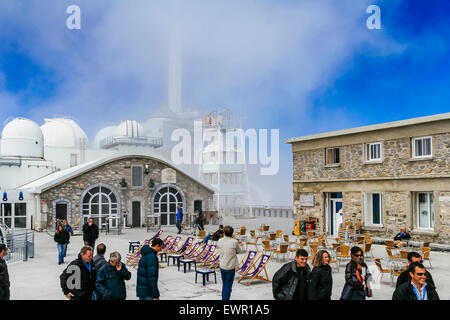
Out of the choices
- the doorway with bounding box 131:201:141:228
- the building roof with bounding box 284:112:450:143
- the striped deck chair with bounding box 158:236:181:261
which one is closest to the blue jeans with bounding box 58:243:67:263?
the striped deck chair with bounding box 158:236:181:261

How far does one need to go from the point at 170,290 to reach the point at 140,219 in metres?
18.7

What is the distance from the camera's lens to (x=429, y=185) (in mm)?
16734

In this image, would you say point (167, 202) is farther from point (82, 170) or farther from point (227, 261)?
point (227, 261)

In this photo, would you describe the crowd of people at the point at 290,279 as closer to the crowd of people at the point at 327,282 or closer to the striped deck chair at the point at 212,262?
the crowd of people at the point at 327,282

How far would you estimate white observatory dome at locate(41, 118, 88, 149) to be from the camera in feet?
133

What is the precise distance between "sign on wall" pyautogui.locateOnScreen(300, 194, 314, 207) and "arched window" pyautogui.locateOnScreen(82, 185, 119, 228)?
11048 millimetres

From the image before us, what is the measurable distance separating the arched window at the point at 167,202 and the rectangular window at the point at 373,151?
13964 millimetres

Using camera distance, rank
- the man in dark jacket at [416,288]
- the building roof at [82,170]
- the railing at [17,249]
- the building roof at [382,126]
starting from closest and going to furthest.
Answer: the man in dark jacket at [416,288] → the railing at [17,249] → the building roof at [382,126] → the building roof at [82,170]

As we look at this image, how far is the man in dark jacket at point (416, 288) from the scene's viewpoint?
16.2ft

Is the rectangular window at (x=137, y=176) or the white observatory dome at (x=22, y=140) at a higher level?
the white observatory dome at (x=22, y=140)

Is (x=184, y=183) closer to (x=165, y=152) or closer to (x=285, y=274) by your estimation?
(x=285, y=274)

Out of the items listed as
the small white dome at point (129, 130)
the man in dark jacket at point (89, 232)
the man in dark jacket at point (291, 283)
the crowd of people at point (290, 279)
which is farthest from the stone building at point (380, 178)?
the small white dome at point (129, 130)

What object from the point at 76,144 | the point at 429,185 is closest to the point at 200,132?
the point at 76,144

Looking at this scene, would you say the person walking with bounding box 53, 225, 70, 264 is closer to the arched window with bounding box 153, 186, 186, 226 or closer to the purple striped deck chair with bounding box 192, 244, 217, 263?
the purple striped deck chair with bounding box 192, 244, 217, 263
